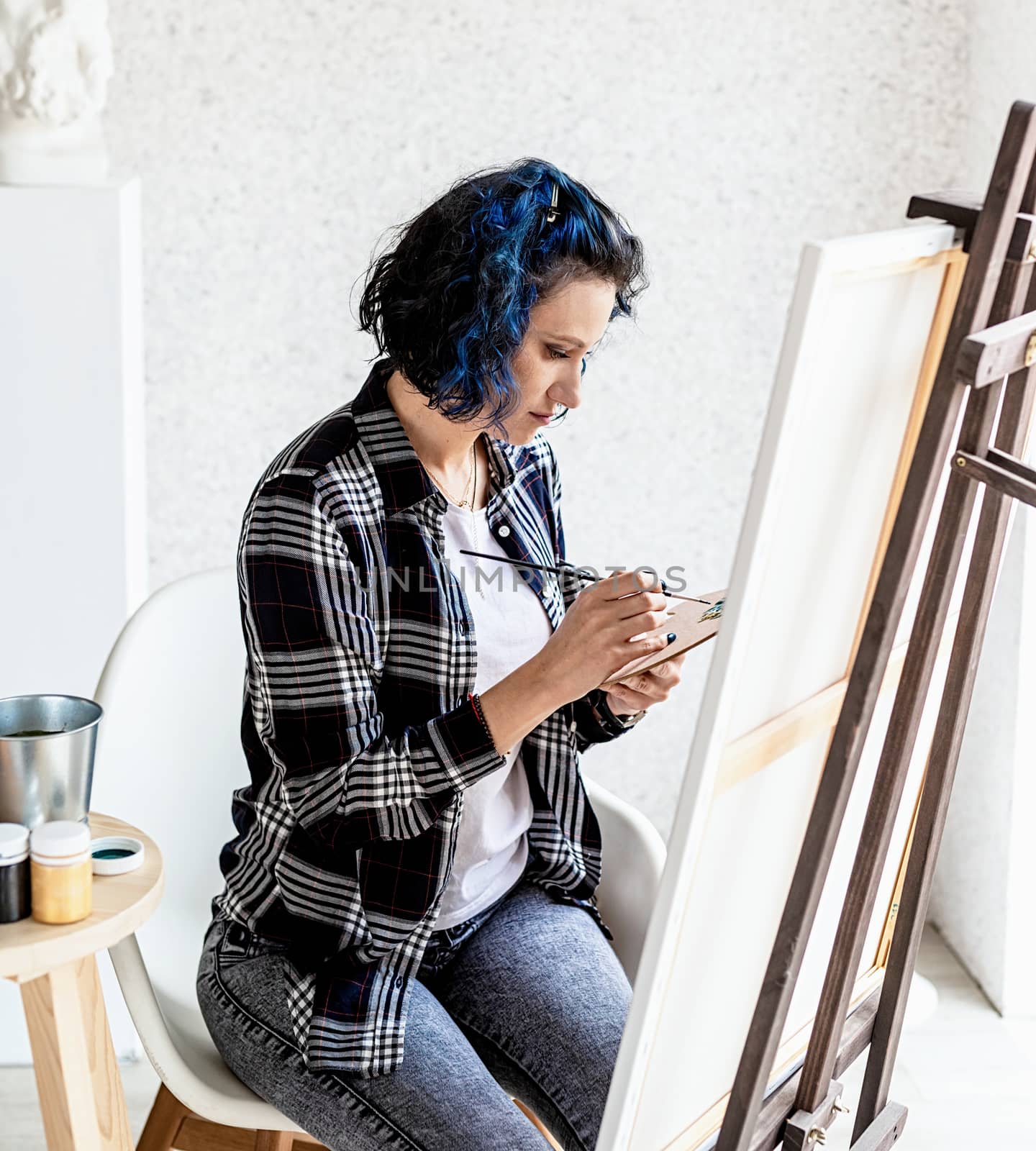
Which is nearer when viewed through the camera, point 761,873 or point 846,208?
point 761,873

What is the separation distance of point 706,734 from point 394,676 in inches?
22.0

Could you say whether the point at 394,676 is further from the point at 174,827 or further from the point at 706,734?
the point at 706,734

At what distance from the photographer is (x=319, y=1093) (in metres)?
1.19

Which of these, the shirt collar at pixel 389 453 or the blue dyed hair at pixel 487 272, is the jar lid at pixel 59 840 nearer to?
the shirt collar at pixel 389 453

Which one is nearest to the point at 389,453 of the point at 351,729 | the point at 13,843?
the point at 351,729

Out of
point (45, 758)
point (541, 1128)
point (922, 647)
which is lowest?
point (541, 1128)

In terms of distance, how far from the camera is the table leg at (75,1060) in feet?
3.81

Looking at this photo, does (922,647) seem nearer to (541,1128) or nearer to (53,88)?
(541,1128)

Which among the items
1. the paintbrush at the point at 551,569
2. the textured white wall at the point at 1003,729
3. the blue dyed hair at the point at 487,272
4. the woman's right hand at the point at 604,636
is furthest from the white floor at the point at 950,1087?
the blue dyed hair at the point at 487,272

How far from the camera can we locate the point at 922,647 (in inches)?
33.8

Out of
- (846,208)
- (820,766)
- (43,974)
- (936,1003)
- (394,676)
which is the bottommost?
(936,1003)

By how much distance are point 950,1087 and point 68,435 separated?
1.61 meters

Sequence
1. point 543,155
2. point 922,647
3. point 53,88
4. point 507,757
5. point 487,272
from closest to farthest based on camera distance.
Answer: point 922,647 < point 487,272 < point 507,757 < point 53,88 < point 543,155

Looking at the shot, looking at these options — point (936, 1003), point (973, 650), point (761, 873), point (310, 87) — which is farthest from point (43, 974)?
point (936, 1003)
